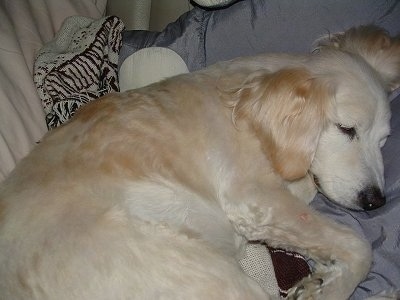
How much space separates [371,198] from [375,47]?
89cm

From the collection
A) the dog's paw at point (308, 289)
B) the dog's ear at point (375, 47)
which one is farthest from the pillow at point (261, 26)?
the dog's paw at point (308, 289)

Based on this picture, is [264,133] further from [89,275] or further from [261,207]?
[89,275]

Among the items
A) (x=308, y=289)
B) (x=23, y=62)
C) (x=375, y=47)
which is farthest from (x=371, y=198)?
(x=23, y=62)

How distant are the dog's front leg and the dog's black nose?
0.47 ft

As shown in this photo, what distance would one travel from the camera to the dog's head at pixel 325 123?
2.16 m

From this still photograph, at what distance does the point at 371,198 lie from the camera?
2189 millimetres

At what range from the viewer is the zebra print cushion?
2.79m

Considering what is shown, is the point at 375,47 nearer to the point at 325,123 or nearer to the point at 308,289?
the point at 325,123

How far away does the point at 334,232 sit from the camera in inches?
85.2

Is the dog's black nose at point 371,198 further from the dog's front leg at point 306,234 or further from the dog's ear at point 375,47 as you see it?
the dog's ear at point 375,47

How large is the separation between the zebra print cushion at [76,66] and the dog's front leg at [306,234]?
3.82ft

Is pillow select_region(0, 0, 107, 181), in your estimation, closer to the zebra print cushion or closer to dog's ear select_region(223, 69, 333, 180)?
the zebra print cushion

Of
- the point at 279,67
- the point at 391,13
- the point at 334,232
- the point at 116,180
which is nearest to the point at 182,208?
the point at 116,180

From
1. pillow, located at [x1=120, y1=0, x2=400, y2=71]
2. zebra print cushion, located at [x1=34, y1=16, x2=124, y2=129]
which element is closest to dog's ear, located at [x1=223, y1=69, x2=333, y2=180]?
pillow, located at [x1=120, y1=0, x2=400, y2=71]
